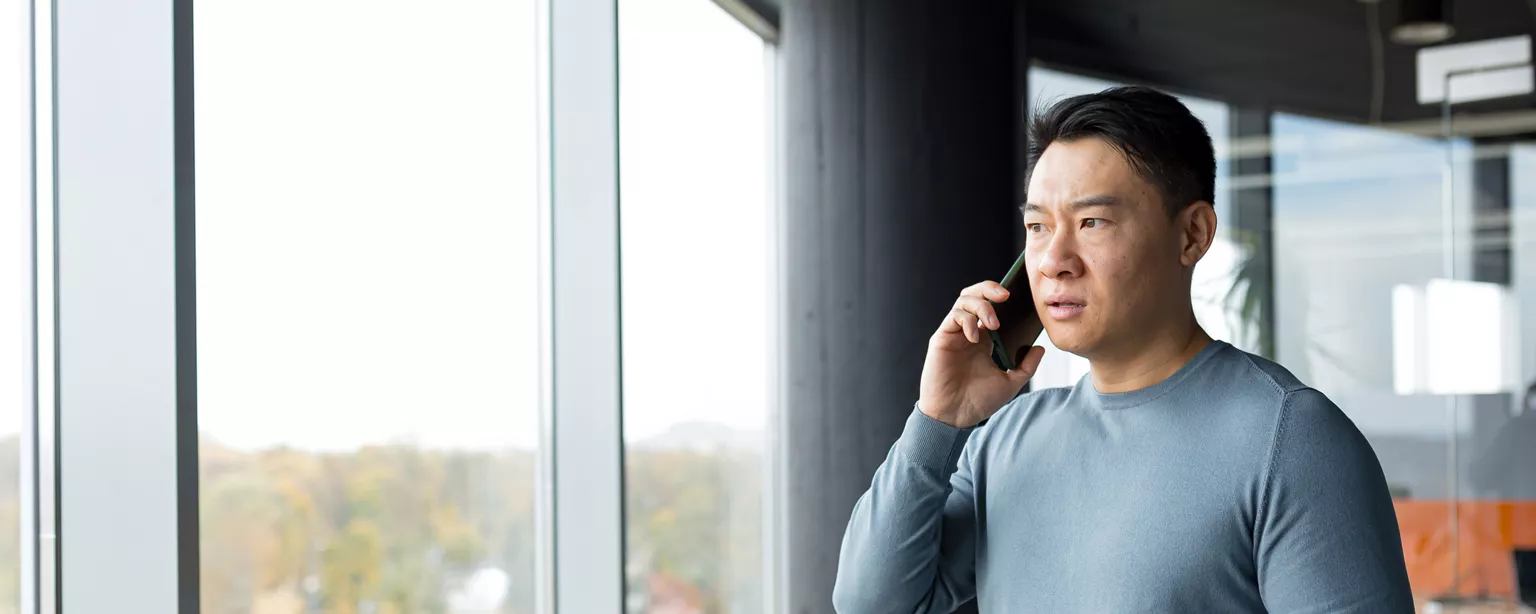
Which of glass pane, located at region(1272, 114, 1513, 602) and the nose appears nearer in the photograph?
the nose

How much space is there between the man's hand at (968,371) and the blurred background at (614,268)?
0.84 feet

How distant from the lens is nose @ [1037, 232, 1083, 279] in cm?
125

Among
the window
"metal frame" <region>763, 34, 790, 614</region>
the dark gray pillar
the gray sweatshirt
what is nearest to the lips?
the gray sweatshirt

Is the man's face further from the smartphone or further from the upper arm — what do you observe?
the upper arm

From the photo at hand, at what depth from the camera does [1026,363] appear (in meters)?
1.43

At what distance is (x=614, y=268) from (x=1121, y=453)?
167cm

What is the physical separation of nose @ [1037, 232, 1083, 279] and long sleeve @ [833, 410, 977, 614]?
0.71ft

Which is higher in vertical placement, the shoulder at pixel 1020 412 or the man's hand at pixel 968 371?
the man's hand at pixel 968 371

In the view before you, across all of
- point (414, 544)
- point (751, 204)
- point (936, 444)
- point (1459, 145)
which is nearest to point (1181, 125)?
point (936, 444)

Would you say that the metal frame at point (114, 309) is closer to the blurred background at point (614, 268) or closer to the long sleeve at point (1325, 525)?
the blurred background at point (614, 268)

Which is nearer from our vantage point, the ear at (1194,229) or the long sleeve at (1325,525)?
the long sleeve at (1325,525)

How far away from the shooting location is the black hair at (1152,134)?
1.24 m

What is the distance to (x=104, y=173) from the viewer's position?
4.80 ft

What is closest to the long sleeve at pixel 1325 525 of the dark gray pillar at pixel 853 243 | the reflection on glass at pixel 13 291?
the reflection on glass at pixel 13 291
